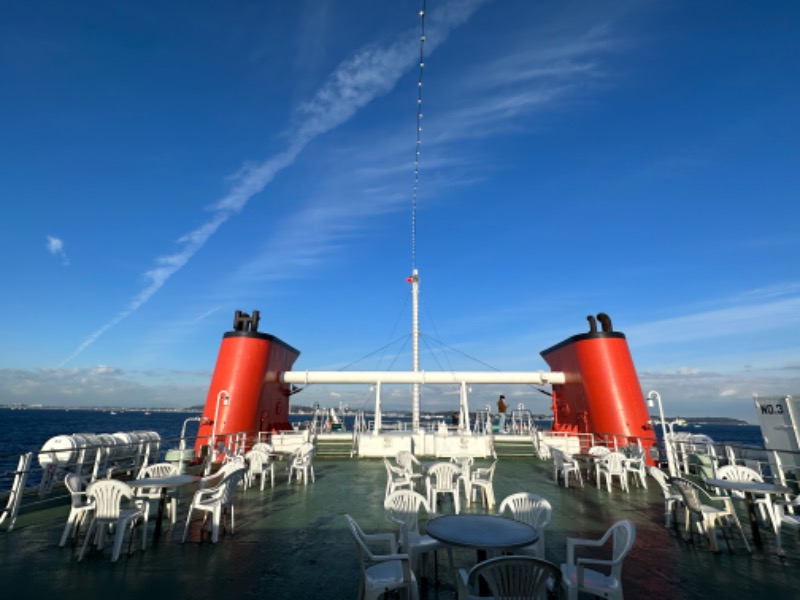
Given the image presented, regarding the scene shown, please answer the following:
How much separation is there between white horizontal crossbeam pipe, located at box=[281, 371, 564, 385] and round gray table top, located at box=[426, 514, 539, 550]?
1271 centimetres

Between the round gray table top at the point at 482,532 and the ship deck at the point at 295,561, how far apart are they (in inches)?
29.3

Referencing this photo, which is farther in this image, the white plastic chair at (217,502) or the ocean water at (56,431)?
the ocean water at (56,431)

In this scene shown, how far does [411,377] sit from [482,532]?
13443 millimetres

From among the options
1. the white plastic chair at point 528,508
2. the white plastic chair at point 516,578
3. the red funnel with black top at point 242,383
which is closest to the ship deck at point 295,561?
the white plastic chair at point 528,508

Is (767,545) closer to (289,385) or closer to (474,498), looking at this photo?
(474,498)

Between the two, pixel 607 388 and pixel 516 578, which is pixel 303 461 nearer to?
pixel 516 578

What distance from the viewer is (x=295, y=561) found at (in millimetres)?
4977

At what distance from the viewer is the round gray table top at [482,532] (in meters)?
3.37

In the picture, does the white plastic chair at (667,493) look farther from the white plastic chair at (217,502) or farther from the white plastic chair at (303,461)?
the white plastic chair at (303,461)

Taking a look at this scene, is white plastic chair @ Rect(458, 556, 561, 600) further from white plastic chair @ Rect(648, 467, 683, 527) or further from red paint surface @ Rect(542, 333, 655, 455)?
red paint surface @ Rect(542, 333, 655, 455)

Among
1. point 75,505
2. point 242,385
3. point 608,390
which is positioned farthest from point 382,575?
point 608,390

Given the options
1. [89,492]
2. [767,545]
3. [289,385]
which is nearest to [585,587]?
[767,545]

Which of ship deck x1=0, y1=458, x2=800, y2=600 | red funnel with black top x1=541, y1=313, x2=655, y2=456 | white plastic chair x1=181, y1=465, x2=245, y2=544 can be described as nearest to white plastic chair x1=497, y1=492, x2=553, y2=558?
ship deck x1=0, y1=458, x2=800, y2=600

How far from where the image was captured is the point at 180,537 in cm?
593
